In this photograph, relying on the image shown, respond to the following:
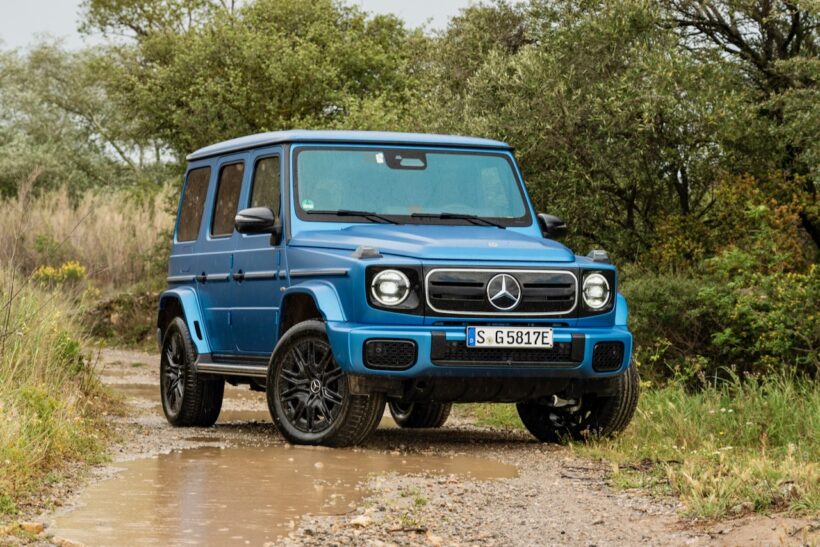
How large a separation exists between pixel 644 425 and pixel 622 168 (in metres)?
7.46

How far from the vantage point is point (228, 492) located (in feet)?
22.9

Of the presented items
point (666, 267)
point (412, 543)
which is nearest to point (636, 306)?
point (666, 267)

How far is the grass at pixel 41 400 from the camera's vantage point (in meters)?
6.83

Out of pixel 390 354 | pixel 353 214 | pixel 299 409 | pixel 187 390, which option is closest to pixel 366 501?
pixel 390 354

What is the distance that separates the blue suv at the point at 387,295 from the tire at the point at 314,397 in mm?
10

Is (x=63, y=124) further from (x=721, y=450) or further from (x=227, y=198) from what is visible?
(x=721, y=450)

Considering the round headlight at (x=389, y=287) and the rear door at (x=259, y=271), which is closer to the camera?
the round headlight at (x=389, y=287)

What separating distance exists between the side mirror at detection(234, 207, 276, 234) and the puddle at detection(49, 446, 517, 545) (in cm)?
144

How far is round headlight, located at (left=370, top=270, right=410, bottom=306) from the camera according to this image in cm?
855

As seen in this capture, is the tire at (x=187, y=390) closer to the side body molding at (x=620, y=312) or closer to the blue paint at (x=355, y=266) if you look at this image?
the blue paint at (x=355, y=266)

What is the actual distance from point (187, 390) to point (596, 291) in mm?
3456

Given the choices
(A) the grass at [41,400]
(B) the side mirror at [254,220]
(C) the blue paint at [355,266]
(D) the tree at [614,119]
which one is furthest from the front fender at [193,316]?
(D) the tree at [614,119]

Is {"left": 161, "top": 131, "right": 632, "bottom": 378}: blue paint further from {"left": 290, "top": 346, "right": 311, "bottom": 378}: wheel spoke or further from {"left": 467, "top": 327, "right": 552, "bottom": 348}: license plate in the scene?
{"left": 290, "top": 346, "right": 311, "bottom": 378}: wheel spoke

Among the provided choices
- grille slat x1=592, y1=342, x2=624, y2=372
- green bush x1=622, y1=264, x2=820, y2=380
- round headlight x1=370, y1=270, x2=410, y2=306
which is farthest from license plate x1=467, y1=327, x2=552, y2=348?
green bush x1=622, y1=264, x2=820, y2=380
